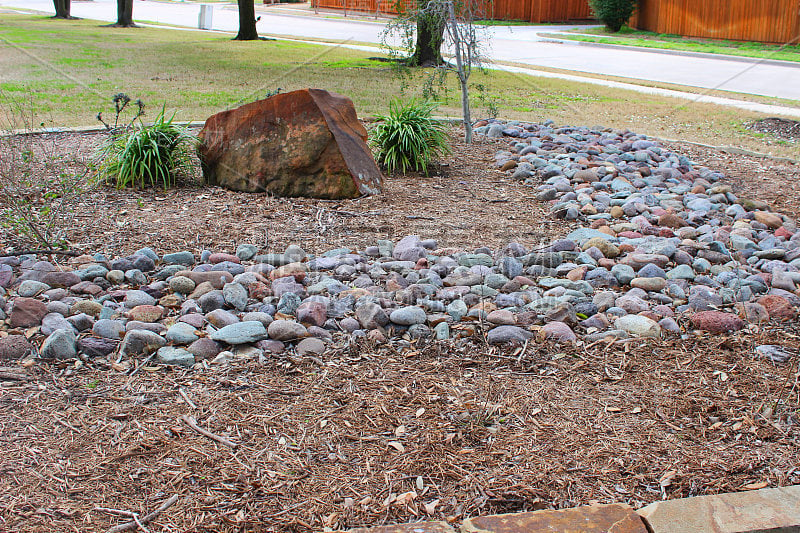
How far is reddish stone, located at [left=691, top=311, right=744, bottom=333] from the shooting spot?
3.60 meters

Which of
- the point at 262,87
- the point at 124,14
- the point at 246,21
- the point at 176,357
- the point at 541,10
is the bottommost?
the point at 176,357

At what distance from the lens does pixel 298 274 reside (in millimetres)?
4180

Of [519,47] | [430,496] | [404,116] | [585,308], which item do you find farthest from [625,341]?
[519,47]

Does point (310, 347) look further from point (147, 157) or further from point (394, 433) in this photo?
point (147, 157)

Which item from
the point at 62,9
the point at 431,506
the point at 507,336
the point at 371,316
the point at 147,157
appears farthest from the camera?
the point at 62,9

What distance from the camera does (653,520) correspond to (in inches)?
84.3

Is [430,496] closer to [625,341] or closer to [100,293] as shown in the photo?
[625,341]

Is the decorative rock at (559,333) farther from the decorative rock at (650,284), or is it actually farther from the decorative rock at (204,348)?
the decorative rock at (204,348)

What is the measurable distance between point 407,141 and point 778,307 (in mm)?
3800

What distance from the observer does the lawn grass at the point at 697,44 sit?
61.1 feet

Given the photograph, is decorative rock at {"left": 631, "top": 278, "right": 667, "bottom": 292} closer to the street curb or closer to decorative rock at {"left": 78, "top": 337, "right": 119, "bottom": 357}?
decorative rock at {"left": 78, "top": 337, "right": 119, "bottom": 357}

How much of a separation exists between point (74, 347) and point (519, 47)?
63.5 feet

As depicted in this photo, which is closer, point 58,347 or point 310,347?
point 58,347

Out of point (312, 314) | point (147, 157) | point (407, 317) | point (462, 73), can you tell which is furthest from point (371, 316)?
point (462, 73)
